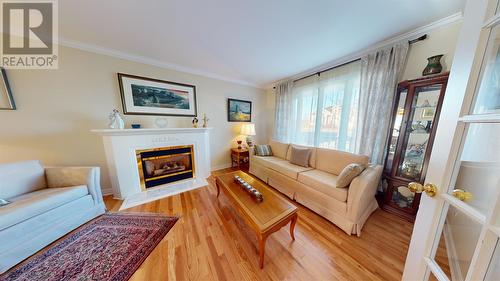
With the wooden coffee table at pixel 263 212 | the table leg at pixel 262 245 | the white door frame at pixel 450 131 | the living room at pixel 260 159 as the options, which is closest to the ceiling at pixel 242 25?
the living room at pixel 260 159

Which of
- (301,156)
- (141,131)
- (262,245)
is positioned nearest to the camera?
(262,245)

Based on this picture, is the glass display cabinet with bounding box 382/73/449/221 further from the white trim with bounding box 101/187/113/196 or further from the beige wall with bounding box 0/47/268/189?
the white trim with bounding box 101/187/113/196

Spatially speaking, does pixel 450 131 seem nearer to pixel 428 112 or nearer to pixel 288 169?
pixel 428 112

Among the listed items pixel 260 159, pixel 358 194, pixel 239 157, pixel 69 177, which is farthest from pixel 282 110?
pixel 69 177

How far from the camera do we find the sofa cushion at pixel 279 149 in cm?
298

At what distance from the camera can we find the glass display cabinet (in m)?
1.56

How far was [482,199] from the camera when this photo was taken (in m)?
0.51

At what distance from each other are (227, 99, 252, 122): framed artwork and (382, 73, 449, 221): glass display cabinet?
272 cm

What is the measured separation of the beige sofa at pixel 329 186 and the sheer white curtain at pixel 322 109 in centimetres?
51

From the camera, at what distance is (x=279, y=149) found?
308cm

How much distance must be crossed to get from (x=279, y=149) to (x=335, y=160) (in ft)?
3.75

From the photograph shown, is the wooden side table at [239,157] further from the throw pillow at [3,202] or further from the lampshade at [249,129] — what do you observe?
the throw pillow at [3,202]

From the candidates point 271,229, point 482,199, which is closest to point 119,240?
point 271,229

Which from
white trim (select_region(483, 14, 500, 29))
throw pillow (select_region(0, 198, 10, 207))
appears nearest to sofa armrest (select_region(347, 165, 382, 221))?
white trim (select_region(483, 14, 500, 29))
